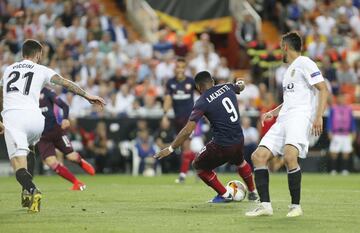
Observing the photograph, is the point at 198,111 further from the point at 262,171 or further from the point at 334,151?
the point at 334,151

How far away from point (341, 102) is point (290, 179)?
1477cm

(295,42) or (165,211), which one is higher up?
(295,42)

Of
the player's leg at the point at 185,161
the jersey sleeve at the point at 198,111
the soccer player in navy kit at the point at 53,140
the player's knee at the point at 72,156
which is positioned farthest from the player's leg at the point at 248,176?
the player's leg at the point at 185,161

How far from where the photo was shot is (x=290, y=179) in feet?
39.5

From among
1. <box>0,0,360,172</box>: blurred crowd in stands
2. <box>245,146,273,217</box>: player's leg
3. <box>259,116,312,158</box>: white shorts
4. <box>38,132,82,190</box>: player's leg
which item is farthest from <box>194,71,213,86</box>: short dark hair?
<box>0,0,360,172</box>: blurred crowd in stands

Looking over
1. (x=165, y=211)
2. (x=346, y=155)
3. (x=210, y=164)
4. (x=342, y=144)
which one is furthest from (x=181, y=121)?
(x=165, y=211)

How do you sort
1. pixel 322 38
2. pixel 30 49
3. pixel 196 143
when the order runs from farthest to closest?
pixel 322 38, pixel 196 143, pixel 30 49

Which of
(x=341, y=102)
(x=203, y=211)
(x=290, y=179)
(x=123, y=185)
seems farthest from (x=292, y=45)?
(x=341, y=102)

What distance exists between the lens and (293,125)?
39.7 ft

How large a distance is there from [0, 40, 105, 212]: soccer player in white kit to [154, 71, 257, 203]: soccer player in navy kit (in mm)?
1896

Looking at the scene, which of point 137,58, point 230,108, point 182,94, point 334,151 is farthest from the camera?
point 137,58

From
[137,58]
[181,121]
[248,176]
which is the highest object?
[137,58]

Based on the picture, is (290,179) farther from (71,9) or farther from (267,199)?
(71,9)

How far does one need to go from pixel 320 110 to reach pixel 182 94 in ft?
31.5
